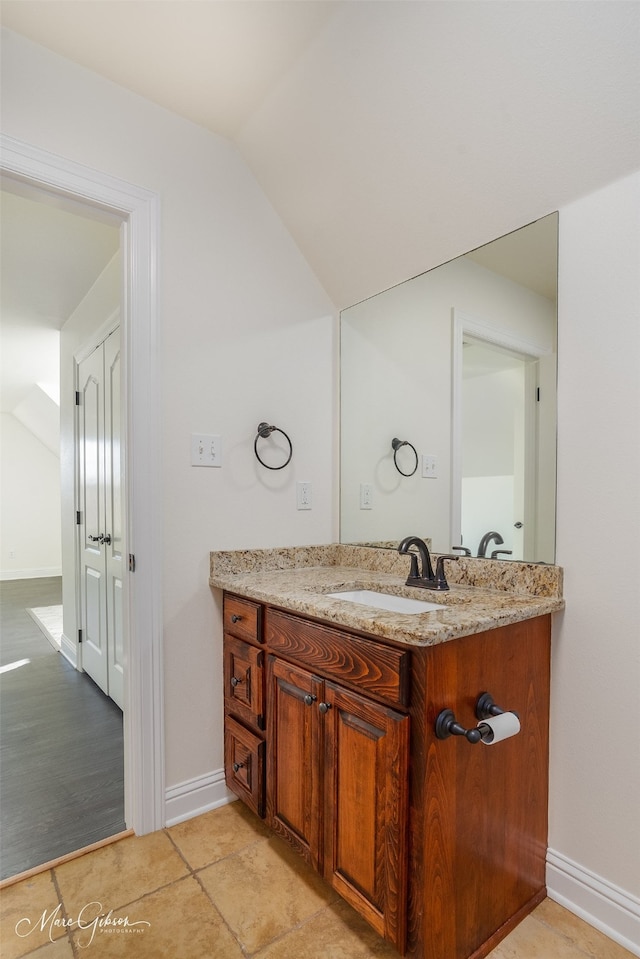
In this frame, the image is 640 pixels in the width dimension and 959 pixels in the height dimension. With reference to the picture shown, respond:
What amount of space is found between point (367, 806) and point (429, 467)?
113 centimetres

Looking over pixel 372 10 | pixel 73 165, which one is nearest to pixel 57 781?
pixel 73 165

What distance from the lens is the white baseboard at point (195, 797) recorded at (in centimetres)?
174

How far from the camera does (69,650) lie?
11.8 ft

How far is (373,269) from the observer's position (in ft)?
6.50

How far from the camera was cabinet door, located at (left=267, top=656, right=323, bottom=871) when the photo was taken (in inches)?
54.8

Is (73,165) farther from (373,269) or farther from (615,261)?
(615,261)

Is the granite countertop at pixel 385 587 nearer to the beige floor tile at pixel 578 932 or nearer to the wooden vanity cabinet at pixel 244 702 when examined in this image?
the wooden vanity cabinet at pixel 244 702

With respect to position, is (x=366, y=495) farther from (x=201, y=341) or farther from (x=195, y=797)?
(x=195, y=797)

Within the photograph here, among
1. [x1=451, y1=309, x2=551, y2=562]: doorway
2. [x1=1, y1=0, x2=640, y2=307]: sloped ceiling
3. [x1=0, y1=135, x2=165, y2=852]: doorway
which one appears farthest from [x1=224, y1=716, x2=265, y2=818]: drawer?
[x1=1, y1=0, x2=640, y2=307]: sloped ceiling

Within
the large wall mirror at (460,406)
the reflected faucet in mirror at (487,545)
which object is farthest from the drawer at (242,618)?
the reflected faucet in mirror at (487,545)

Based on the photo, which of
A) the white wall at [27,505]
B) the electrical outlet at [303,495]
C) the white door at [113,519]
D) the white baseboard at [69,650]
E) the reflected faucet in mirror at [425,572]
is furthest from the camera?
the white wall at [27,505]

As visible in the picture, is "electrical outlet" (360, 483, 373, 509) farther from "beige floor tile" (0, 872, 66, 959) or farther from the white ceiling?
"beige floor tile" (0, 872, 66, 959)

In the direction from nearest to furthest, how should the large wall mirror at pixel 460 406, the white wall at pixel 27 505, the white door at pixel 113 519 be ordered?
the large wall mirror at pixel 460 406
the white door at pixel 113 519
the white wall at pixel 27 505

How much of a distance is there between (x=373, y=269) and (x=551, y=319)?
790 mm
